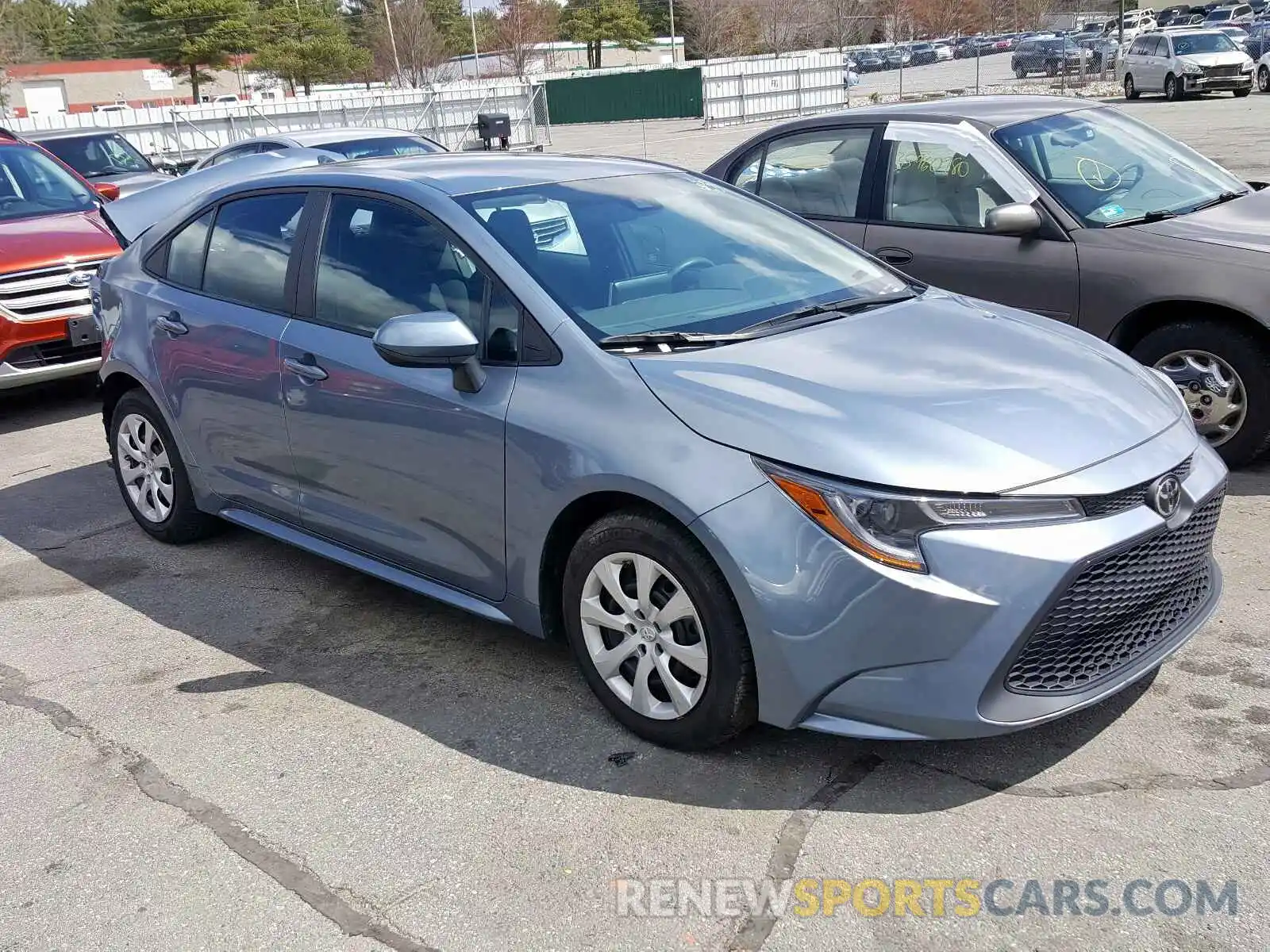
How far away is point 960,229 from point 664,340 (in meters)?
3.01

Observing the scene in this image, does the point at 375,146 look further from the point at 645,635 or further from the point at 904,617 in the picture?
the point at 904,617

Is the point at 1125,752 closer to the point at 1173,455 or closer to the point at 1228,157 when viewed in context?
the point at 1173,455

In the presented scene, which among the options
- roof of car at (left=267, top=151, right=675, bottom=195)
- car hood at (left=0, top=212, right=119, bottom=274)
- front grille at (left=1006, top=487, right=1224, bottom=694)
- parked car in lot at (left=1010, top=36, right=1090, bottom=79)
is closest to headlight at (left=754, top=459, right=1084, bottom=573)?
front grille at (left=1006, top=487, right=1224, bottom=694)

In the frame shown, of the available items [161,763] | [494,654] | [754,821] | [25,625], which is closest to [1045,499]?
[754,821]

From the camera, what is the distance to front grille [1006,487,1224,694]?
3076 millimetres

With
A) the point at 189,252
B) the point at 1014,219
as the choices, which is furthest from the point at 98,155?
the point at 1014,219

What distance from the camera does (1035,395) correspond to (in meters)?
3.43

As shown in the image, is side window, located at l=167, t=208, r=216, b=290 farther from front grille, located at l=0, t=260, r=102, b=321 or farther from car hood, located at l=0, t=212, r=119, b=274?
car hood, located at l=0, t=212, r=119, b=274

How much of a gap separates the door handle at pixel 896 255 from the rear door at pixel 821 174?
0.15 metres

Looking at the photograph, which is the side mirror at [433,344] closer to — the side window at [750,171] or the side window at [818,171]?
the side window at [818,171]

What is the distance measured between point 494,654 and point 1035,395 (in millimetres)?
2014

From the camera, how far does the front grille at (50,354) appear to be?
26.7 feet

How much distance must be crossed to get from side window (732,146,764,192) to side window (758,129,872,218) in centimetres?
5

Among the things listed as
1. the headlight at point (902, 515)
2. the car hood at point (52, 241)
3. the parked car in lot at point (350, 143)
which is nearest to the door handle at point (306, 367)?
the headlight at point (902, 515)
